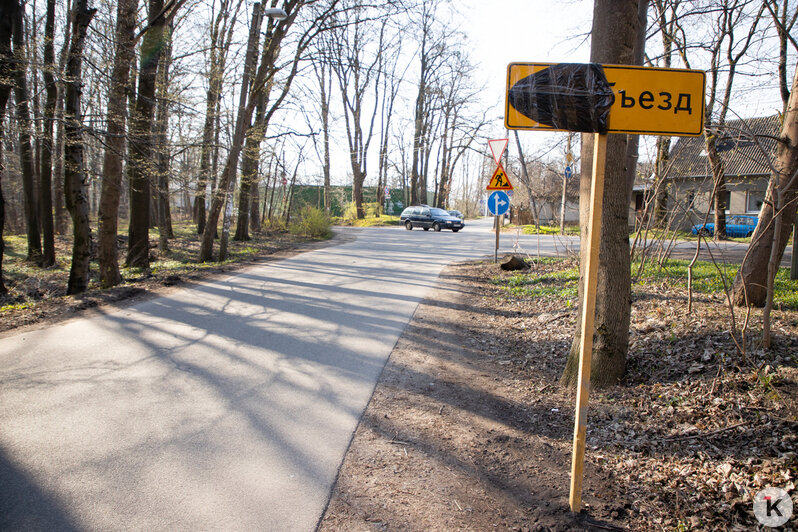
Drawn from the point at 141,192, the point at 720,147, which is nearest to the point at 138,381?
the point at 720,147

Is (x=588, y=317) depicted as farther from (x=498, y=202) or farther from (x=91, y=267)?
(x=91, y=267)

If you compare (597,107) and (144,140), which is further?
(144,140)

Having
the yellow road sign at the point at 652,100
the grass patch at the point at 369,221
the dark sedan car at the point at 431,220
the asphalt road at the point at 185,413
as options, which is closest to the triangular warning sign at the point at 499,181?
the asphalt road at the point at 185,413

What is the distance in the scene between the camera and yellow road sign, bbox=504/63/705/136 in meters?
2.74

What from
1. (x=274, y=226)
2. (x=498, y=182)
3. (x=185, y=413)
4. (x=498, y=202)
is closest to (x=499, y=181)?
(x=498, y=182)

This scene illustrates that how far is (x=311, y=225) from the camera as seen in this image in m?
24.2

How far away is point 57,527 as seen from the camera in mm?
2562

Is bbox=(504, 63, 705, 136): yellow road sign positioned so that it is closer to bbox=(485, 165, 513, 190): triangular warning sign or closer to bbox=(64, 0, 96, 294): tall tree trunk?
bbox=(64, 0, 96, 294): tall tree trunk

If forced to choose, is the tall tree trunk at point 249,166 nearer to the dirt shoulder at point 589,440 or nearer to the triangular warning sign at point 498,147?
the triangular warning sign at point 498,147

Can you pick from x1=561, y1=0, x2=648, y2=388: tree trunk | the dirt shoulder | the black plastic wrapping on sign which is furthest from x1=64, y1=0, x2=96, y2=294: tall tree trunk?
the black plastic wrapping on sign

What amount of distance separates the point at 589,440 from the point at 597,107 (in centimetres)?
248

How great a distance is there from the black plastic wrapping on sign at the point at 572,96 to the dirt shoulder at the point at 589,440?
2240mm

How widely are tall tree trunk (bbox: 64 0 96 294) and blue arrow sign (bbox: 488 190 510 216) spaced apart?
354 inches

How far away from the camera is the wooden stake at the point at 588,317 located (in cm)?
265
